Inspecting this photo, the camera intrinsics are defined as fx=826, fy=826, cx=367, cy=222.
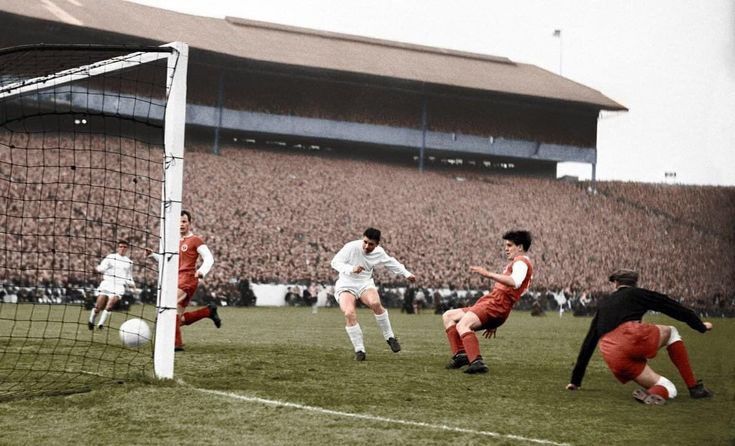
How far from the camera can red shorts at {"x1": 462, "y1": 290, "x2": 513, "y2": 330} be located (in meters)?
9.00

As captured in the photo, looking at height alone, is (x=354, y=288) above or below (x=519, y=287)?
below

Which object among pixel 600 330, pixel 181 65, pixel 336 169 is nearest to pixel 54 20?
pixel 336 169

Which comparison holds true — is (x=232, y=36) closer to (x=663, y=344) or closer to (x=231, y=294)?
(x=231, y=294)

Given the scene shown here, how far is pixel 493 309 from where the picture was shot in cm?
902

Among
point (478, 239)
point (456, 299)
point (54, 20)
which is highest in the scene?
point (54, 20)

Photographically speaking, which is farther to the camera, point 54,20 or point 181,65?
point 54,20

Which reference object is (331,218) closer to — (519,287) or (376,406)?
(519,287)

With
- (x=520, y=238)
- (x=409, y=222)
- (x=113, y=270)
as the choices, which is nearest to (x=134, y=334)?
(x=520, y=238)

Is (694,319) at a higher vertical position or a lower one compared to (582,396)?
higher

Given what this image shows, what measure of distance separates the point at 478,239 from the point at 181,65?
102ft

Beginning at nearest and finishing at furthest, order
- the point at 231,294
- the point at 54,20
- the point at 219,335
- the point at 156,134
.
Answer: the point at 219,335 → the point at 231,294 → the point at 54,20 → the point at 156,134

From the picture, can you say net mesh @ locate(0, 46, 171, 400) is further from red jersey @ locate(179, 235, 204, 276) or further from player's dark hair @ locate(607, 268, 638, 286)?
player's dark hair @ locate(607, 268, 638, 286)

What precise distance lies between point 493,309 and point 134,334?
13.4ft

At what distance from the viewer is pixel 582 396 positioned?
749 cm
